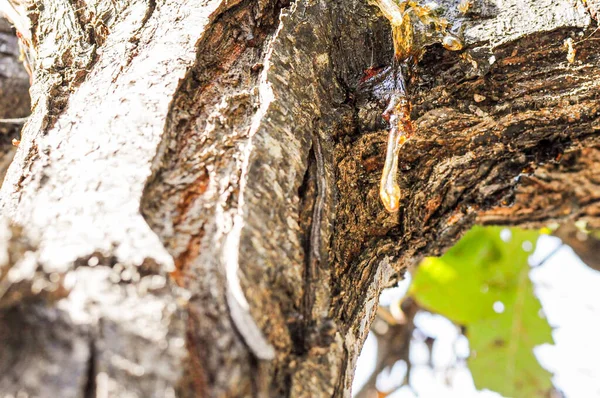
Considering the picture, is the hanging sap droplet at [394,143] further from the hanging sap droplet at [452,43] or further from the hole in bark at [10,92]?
the hole in bark at [10,92]

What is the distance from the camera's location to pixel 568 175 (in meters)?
1.31

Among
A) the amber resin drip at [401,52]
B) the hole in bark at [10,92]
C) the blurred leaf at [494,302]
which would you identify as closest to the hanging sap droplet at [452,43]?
the amber resin drip at [401,52]

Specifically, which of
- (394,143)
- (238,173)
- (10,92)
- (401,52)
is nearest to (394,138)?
(394,143)

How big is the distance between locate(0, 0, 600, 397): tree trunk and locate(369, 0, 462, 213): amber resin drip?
Result: 2 cm

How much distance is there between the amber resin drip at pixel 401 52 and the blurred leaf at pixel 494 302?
58.9 inches

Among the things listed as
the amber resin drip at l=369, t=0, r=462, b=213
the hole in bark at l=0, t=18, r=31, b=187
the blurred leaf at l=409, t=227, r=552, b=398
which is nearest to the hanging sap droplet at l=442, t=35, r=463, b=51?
the amber resin drip at l=369, t=0, r=462, b=213

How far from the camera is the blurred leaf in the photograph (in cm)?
219

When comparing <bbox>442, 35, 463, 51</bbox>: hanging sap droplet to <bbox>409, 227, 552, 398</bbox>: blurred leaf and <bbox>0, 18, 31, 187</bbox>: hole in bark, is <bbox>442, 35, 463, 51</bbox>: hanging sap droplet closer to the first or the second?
<bbox>0, 18, 31, 187</bbox>: hole in bark

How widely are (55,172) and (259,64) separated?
31cm

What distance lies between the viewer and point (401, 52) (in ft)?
2.70

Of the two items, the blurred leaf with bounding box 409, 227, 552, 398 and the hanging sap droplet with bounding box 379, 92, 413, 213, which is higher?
the hanging sap droplet with bounding box 379, 92, 413, 213

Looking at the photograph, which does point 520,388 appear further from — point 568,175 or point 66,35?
point 66,35

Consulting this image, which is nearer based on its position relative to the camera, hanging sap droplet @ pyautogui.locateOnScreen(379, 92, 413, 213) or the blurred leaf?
hanging sap droplet @ pyautogui.locateOnScreen(379, 92, 413, 213)

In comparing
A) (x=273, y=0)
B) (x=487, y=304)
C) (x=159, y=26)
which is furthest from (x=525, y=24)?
(x=487, y=304)
